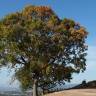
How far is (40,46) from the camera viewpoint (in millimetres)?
51531

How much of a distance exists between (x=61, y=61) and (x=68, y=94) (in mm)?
9490

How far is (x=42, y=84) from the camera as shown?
53.5 m

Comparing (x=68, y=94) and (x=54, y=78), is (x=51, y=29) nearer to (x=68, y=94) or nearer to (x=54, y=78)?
(x=54, y=78)

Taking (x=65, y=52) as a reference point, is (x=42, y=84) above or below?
below

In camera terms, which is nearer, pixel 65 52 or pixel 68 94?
pixel 68 94

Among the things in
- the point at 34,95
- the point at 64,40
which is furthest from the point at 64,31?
the point at 34,95

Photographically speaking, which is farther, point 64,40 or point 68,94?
point 64,40

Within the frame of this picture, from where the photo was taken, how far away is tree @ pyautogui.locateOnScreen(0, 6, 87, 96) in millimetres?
51219

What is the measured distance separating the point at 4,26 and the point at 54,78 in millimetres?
9376

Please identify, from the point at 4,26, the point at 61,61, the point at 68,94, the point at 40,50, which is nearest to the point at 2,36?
the point at 4,26

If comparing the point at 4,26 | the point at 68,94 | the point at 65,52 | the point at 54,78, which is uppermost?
the point at 4,26

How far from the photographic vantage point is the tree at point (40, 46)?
5122cm

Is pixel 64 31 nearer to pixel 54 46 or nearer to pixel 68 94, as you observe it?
pixel 54 46

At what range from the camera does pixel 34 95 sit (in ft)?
175
